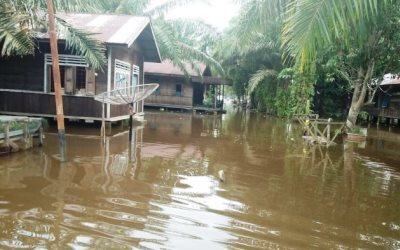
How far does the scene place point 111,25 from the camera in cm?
1494

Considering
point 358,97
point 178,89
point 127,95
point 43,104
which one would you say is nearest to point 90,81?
point 43,104

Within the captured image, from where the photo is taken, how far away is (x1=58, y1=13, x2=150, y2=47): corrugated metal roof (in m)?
13.5

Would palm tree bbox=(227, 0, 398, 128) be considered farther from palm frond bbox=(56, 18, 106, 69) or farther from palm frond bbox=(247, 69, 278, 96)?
palm frond bbox=(247, 69, 278, 96)

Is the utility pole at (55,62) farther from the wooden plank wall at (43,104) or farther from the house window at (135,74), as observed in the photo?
the house window at (135,74)

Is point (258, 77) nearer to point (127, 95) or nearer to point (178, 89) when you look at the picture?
point (178, 89)

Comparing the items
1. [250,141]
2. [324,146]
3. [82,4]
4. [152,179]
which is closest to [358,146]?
[324,146]

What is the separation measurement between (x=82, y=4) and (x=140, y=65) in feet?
30.4

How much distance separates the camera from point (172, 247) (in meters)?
4.43

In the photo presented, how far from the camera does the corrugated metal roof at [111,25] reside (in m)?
13.5

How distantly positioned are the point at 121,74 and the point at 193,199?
35.3ft

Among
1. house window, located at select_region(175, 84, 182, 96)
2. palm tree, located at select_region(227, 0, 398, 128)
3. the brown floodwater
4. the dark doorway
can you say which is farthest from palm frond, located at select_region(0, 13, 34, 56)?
the dark doorway

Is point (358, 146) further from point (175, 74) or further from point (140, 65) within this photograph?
point (175, 74)

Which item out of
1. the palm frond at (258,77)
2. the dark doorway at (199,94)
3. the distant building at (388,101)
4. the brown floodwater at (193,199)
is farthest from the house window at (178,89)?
the brown floodwater at (193,199)

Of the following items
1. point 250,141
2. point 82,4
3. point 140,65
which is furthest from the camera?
point 140,65
